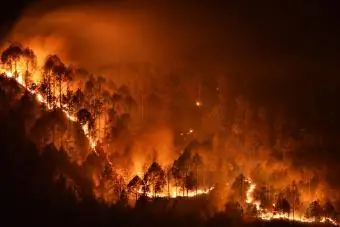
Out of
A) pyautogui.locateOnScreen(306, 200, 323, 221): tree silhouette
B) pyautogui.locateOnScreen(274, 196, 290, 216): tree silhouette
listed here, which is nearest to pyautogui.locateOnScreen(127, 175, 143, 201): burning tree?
pyautogui.locateOnScreen(274, 196, 290, 216): tree silhouette

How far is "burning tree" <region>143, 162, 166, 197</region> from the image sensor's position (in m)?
24.7

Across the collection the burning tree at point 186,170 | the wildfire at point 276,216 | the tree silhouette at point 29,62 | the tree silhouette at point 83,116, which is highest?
the tree silhouette at point 29,62

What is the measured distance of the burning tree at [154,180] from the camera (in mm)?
24688

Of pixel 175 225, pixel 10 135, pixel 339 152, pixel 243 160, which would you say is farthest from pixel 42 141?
pixel 339 152

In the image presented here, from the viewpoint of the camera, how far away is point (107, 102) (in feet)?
88.6

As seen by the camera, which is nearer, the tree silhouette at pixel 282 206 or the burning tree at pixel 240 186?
the tree silhouette at pixel 282 206

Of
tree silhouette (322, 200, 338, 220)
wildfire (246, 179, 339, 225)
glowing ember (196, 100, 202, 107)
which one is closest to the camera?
wildfire (246, 179, 339, 225)

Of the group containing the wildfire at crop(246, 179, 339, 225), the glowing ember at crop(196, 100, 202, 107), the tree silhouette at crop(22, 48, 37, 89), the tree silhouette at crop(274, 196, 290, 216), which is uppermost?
the tree silhouette at crop(22, 48, 37, 89)

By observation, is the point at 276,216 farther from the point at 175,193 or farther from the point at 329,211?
the point at 175,193

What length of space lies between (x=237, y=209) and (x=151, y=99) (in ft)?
18.2

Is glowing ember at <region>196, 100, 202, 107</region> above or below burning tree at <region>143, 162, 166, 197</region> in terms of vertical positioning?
above

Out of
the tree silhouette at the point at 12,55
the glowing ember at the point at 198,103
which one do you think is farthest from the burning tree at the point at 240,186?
the tree silhouette at the point at 12,55

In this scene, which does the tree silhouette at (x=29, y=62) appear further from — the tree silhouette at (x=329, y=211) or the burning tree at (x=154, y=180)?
the tree silhouette at (x=329, y=211)

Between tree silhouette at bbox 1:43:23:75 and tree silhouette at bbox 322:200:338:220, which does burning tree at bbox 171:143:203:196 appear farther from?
tree silhouette at bbox 1:43:23:75
